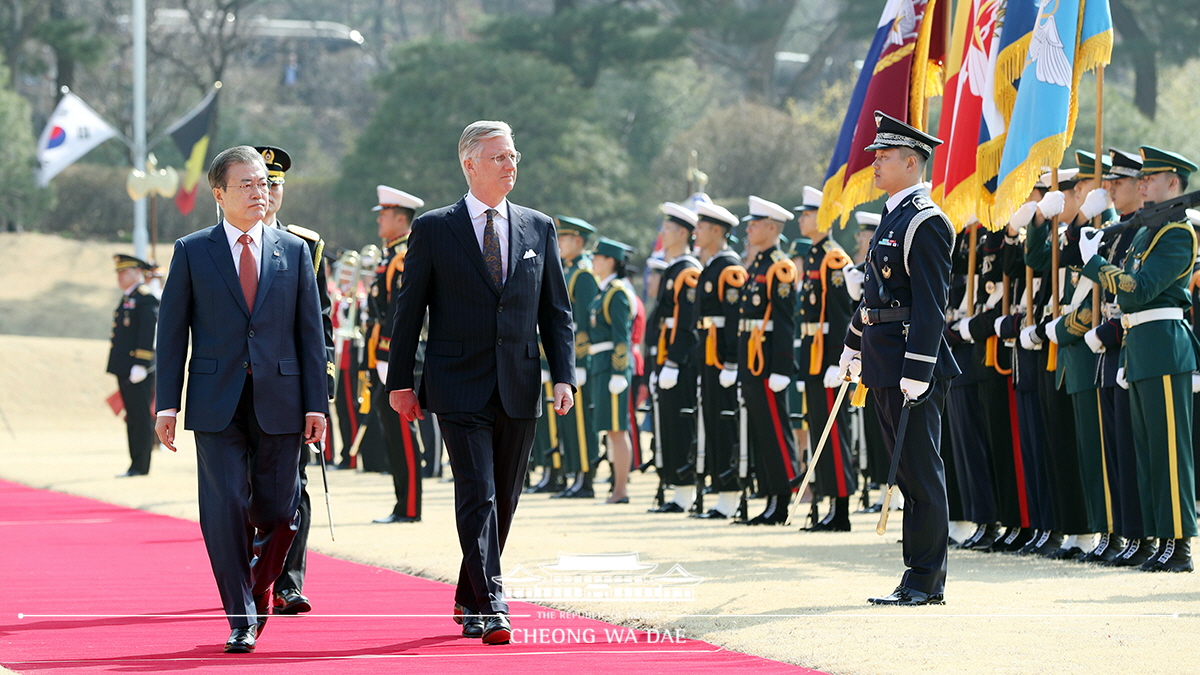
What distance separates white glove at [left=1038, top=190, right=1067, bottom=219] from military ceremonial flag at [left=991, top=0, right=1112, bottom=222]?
0.17 metres

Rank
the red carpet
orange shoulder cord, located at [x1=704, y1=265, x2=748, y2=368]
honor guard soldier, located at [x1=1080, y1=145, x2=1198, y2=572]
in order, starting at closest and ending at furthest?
the red carpet
honor guard soldier, located at [x1=1080, y1=145, x2=1198, y2=572]
orange shoulder cord, located at [x1=704, y1=265, x2=748, y2=368]

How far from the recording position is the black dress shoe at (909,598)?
6.12 meters

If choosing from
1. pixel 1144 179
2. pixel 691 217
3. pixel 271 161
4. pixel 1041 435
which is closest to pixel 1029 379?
pixel 1041 435

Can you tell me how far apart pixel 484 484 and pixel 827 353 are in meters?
4.40

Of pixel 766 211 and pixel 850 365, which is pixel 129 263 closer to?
pixel 766 211

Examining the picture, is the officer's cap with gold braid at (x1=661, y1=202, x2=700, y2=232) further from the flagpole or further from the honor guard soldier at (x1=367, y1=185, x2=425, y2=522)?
the flagpole

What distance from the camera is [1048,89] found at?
8039 mm

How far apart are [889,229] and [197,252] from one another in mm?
2574

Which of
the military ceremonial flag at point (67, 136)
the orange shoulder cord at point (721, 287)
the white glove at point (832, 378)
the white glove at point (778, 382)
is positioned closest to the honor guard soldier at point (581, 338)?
the orange shoulder cord at point (721, 287)

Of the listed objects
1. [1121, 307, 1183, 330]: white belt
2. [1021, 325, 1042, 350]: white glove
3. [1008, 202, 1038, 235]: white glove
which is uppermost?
[1008, 202, 1038, 235]: white glove

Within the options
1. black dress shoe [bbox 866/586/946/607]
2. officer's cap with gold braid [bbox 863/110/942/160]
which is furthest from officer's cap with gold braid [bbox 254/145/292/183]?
black dress shoe [bbox 866/586/946/607]

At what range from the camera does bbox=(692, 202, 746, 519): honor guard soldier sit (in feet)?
33.4

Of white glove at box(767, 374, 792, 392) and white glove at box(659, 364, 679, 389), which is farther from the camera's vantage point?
white glove at box(659, 364, 679, 389)

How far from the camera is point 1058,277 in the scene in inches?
312
